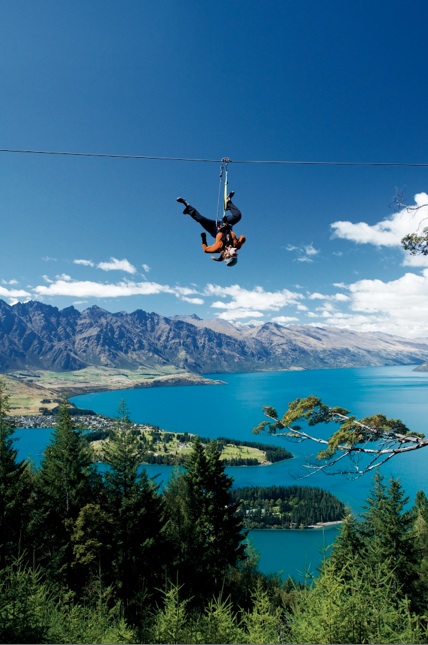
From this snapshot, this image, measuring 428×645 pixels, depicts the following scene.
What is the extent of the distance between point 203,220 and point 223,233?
536 millimetres

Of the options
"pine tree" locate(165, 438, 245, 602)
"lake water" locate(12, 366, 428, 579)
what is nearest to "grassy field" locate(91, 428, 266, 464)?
"lake water" locate(12, 366, 428, 579)

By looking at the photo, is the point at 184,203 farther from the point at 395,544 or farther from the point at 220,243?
the point at 395,544

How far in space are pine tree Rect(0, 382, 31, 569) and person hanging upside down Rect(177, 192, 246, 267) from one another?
11450mm

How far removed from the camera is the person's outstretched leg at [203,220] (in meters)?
6.49

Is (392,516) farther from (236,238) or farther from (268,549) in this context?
(268,549)

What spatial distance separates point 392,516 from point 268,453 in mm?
81408

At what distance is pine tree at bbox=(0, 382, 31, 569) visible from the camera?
12.6 meters

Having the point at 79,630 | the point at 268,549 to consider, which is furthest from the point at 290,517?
the point at 79,630

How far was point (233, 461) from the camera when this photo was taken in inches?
3354

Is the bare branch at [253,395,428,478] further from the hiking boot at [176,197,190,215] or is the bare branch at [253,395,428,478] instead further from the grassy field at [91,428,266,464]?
the grassy field at [91,428,266,464]

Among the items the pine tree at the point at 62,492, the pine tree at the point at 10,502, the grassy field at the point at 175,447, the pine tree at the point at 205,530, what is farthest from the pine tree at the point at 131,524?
the grassy field at the point at 175,447

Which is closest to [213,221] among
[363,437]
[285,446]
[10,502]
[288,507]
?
[363,437]

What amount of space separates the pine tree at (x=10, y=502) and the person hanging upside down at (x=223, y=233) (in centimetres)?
1145

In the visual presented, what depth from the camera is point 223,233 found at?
6445 mm
